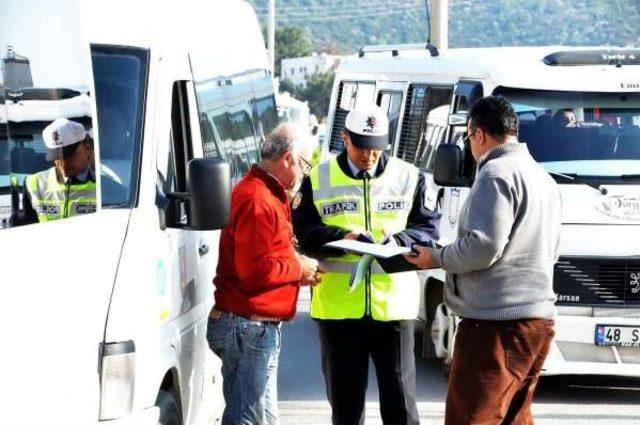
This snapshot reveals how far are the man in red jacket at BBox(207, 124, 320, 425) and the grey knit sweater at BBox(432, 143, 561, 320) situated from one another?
2.39ft

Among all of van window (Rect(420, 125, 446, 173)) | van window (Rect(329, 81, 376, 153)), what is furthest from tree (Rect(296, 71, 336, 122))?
van window (Rect(420, 125, 446, 173))

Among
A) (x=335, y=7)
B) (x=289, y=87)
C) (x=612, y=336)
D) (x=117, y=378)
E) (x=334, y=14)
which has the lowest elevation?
(x=289, y=87)

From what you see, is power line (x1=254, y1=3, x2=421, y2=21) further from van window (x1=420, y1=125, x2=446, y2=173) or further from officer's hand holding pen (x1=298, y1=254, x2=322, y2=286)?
officer's hand holding pen (x1=298, y1=254, x2=322, y2=286)

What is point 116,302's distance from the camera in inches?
204

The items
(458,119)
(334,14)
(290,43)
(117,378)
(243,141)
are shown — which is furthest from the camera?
(334,14)

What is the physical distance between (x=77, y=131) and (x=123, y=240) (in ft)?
1.80

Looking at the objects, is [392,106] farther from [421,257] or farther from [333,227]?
[421,257]

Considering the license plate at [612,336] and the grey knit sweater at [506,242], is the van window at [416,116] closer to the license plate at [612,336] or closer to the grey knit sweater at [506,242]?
the license plate at [612,336]

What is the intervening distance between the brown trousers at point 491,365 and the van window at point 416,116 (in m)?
4.77

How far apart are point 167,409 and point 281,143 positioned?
1331 mm

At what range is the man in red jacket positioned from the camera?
20.6 feet

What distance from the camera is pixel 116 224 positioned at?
17.7 feet

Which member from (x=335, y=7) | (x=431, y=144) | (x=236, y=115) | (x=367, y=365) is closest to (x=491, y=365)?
(x=367, y=365)

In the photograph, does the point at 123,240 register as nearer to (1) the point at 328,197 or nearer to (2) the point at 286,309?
(2) the point at 286,309
